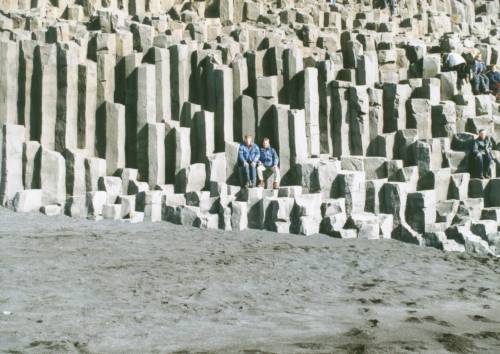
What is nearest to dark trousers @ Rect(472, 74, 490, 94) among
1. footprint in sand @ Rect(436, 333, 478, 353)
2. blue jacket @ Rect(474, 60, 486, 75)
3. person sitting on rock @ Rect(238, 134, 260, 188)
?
blue jacket @ Rect(474, 60, 486, 75)

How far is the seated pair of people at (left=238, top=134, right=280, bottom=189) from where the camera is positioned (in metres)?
14.4

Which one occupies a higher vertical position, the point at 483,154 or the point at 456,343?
the point at 483,154

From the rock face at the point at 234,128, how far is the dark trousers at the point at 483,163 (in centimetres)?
34

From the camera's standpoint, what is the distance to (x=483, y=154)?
14891 millimetres

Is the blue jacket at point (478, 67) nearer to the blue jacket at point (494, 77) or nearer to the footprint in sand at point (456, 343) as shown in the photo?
the blue jacket at point (494, 77)

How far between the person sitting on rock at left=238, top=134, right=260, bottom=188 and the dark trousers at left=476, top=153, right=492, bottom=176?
15.7 ft

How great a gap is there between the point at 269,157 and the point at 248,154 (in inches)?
20.1

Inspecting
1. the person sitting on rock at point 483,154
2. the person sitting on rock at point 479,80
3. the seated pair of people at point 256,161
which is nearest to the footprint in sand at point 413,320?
the seated pair of people at point 256,161

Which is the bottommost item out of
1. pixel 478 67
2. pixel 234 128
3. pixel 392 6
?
pixel 234 128

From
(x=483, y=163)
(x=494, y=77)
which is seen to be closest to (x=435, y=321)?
(x=483, y=163)

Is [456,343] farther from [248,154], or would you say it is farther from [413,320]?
[248,154]

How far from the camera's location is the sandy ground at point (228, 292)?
23.3 ft

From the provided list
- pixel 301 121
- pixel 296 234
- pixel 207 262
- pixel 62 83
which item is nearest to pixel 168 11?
pixel 62 83

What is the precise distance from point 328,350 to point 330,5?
57.9ft
